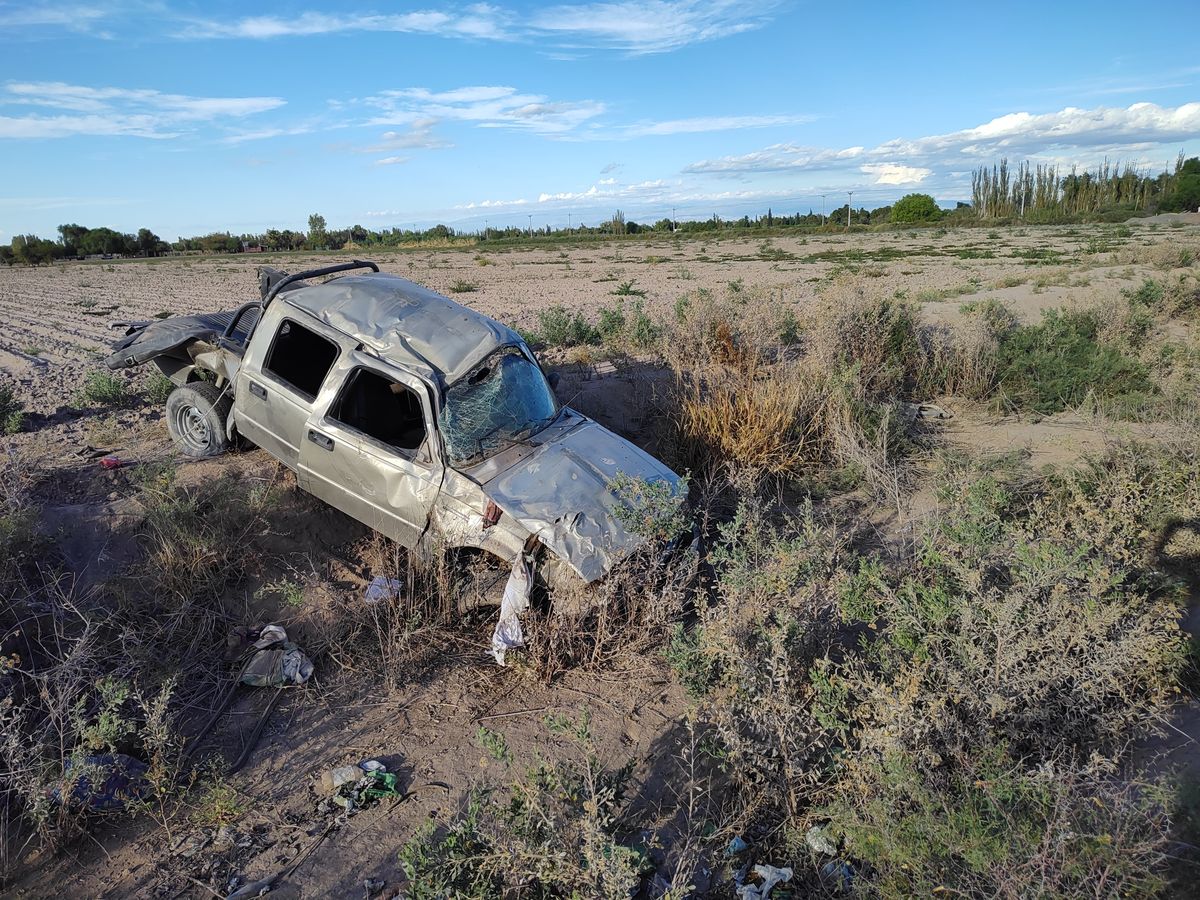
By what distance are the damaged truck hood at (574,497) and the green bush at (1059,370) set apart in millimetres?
6533

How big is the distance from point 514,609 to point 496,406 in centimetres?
167

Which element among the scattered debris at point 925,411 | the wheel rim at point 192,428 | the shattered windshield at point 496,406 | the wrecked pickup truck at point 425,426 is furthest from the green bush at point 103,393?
the scattered debris at point 925,411

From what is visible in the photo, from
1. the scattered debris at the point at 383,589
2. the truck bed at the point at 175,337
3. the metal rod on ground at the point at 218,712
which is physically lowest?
the metal rod on ground at the point at 218,712

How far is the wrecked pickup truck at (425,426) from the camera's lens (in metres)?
4.68

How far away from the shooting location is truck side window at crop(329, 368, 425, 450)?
5883 mm

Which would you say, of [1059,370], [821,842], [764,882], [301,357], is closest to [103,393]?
[301,357]

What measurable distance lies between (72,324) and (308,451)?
16512 millimetres

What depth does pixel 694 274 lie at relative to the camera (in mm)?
27391

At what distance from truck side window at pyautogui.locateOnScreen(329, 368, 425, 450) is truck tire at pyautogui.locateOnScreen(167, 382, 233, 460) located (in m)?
1.36

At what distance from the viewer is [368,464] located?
5.14 metres

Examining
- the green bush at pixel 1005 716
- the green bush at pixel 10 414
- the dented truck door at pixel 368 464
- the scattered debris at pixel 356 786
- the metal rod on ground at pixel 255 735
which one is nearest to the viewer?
the green bush at pixel 1005 716

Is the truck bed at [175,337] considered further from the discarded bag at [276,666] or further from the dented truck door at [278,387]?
the discarded bag at [276,666]

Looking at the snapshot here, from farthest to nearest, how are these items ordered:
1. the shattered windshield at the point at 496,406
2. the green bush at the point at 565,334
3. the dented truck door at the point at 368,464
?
→ the green bush at the point at 565,334 → the shattered windshield at the point at 496,406 → the dented truck door at the point at 368,464

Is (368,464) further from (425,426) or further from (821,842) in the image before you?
(821,842)
